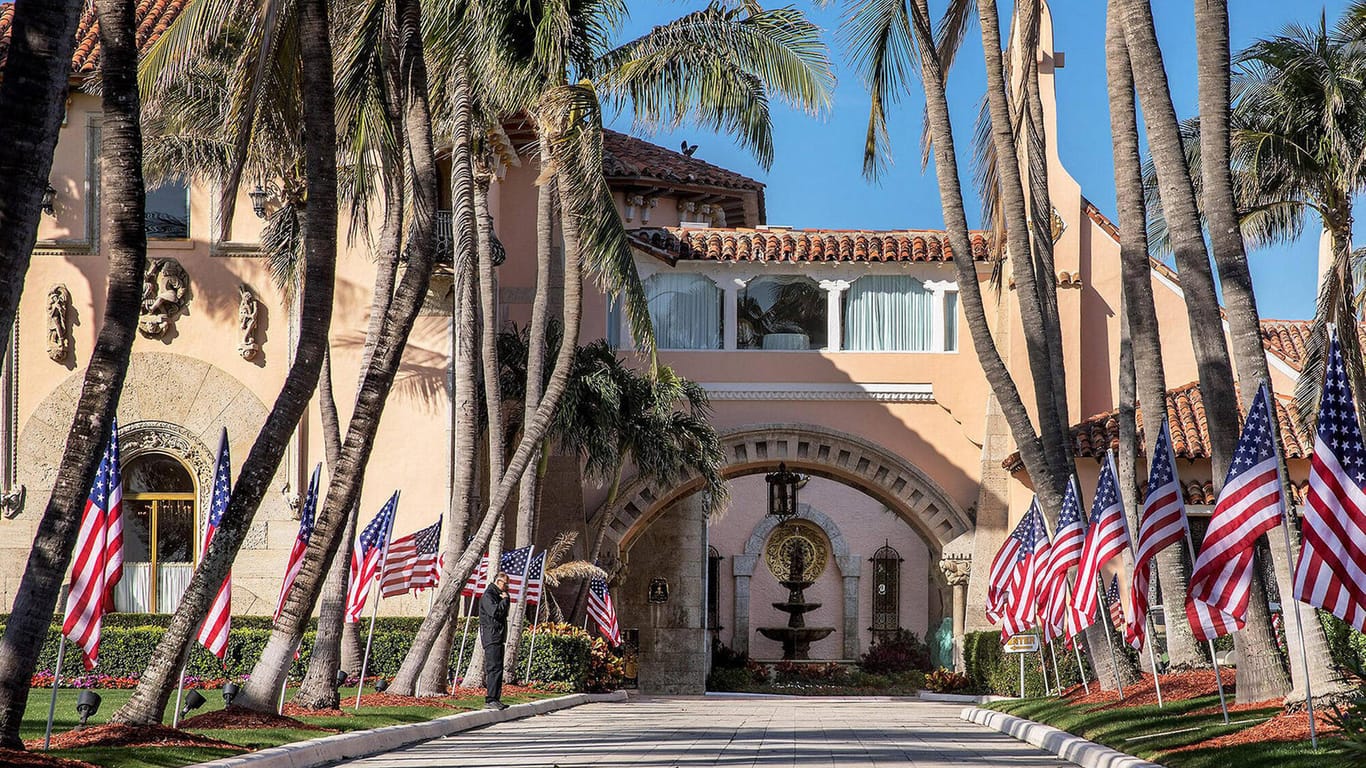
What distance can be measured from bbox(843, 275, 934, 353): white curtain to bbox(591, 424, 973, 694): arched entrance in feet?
6.77

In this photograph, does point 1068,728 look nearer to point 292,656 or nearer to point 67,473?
point 292,656

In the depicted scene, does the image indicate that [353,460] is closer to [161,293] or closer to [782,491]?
[161,293]

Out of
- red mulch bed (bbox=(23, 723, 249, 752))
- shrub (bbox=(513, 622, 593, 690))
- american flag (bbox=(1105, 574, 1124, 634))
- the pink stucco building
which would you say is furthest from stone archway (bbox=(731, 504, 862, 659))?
red mulch bed (bbox=(23, 723, 249, 752))

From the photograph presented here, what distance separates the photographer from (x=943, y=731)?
19219 mm

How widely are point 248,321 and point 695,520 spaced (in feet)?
41.1

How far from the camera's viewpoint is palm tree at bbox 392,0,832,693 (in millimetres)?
21062

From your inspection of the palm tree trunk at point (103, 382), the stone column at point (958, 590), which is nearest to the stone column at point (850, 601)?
the stone column at point (958, 590)

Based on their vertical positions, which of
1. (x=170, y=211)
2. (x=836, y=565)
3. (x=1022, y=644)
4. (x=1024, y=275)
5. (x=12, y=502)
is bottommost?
(x=1022, y=644)

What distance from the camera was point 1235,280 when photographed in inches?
554

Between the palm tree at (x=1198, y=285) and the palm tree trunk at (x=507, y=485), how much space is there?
8.32 metres

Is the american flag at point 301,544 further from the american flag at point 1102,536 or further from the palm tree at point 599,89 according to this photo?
the american flag at point 1102,536

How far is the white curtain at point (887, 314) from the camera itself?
3441cm

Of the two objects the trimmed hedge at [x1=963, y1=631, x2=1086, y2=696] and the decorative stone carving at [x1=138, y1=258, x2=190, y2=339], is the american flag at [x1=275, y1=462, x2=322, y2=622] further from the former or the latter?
the decorative stone carving at [x1=138, y1=258, x2=190, y2=339]

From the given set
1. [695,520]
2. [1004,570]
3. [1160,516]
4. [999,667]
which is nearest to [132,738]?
[1160,516]
